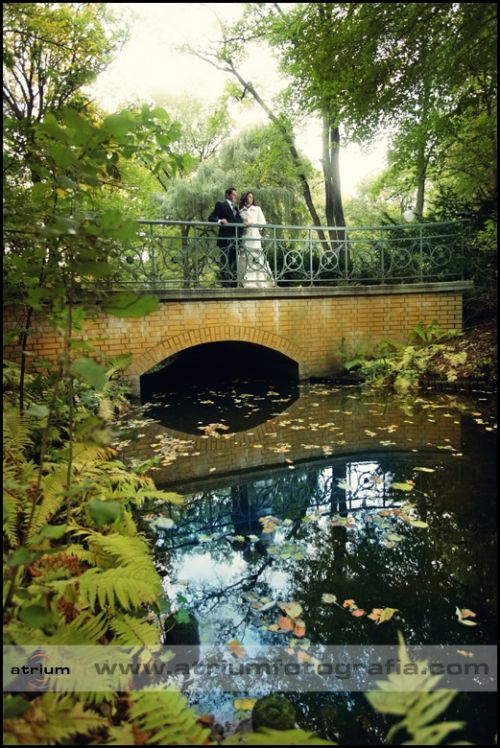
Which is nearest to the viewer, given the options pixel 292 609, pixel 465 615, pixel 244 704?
pixel 244 704

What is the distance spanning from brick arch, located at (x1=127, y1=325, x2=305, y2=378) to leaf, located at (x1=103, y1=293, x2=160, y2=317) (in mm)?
6840

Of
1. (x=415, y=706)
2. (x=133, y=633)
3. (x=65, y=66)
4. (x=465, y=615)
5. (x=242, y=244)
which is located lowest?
(x=465, y=615)

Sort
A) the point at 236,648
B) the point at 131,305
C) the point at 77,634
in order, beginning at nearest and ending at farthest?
1. the point at 131,305
2. the point at 77,634
3. the point at 236,648

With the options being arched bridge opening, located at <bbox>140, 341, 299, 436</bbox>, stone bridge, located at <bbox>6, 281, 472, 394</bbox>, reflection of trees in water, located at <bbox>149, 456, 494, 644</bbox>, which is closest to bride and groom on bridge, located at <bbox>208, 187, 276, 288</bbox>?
stone bridge, located at <bbox>6, 281, 472, 394</bbox>

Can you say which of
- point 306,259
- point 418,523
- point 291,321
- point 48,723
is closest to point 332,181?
point 306,259

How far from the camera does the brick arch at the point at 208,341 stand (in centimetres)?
849

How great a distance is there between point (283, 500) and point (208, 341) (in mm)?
5229

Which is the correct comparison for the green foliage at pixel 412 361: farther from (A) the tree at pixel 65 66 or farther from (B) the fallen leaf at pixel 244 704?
(A) the tree at pixel 65 66

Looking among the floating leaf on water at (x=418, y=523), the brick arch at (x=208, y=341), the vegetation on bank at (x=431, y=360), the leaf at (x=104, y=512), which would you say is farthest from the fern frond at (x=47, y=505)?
the vegetation on bank at (x=431, y=360)

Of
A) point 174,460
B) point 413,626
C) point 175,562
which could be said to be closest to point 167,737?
point 413,626

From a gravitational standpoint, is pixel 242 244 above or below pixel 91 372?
above

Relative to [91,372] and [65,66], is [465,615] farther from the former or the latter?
[65,66]

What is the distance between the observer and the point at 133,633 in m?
2.04

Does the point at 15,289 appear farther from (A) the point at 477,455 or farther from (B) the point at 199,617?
(A) the point at 477,455
